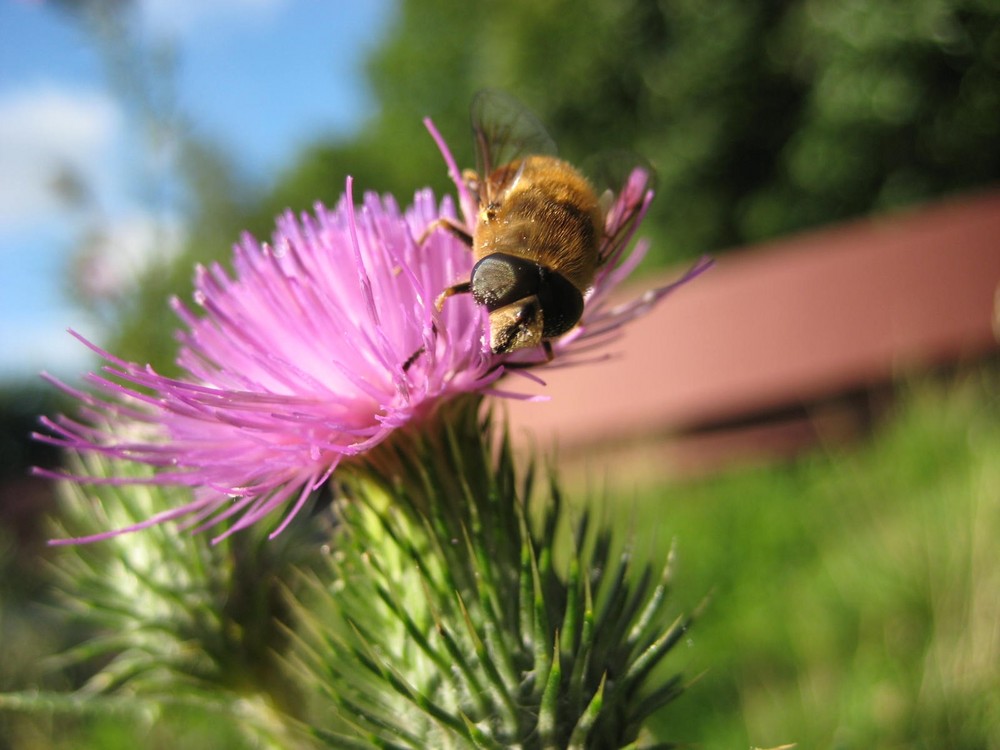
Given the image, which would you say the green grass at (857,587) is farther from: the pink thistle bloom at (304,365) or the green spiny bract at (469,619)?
the pink thistle bloom at (304,365)

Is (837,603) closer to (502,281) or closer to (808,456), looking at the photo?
(808,456)

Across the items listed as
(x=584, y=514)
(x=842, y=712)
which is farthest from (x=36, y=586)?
(x=584, y=514)

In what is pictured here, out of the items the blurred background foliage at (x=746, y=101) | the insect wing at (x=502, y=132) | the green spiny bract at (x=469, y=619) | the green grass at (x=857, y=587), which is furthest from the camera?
the blurred background foliage at (x=746, y=101)

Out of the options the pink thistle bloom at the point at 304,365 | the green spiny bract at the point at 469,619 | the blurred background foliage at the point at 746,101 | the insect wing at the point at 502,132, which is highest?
the blurred background foliage at the point at 746,101

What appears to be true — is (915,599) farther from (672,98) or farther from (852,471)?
(672,98)

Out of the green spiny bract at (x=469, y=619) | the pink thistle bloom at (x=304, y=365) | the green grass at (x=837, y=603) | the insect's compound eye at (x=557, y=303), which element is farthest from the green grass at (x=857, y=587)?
the pink thistle bloom at (x=304, y=365)

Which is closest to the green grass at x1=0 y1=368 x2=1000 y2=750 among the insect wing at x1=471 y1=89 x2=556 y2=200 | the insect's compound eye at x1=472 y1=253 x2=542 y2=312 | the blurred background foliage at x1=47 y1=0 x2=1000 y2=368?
the insect's compound eye at x1=472 y1=253 x2=542 y2=312

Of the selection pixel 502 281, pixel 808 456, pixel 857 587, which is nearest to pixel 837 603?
pixel 857 587
